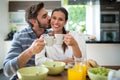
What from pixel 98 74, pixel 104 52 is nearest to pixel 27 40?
pixel 98 74

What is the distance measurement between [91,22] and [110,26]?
1.42 ft

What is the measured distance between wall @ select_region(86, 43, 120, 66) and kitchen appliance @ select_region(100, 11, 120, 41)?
17 centimetres

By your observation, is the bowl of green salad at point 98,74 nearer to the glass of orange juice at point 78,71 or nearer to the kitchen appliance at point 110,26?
the glass of orange juice at point 78,71

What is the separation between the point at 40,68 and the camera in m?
1.24

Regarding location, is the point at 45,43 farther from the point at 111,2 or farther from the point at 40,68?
the point at 111,2

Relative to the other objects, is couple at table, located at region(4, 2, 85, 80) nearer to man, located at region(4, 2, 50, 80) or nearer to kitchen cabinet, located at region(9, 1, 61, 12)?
man, located at region(4, 2, 50, 80)

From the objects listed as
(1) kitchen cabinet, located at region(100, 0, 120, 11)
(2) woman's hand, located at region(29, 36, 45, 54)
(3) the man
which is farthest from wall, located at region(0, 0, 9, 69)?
(2) woman's hand, located at region(29, 36, 45, 54)

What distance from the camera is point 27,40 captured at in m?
1.66

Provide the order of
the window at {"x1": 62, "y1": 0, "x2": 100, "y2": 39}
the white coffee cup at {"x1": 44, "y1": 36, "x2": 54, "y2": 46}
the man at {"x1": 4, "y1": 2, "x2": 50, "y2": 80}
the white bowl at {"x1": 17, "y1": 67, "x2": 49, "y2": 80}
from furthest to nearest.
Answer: the window at {"x1": 62, "y1": 0, "x2": 100, "y2": 39} → the man at {"x1": 4, "y1": 2, "x2": 50, "y2": 80} → the white coffee cup at {"x1": 44, "y1": 36, "x2": 54, "y2": 46} → the white bowl at {"x1": 17, "y1": 67, "x2": 49, "y2": 80}

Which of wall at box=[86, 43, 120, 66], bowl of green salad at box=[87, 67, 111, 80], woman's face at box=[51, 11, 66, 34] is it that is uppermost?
woman's face at box=[51, 11, 66, 34]

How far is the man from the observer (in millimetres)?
1456

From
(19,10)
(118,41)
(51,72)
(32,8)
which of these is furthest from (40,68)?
(19,10)

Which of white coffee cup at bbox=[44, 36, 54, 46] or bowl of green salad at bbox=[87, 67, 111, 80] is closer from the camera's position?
bowl of green salad at bbox=[87, 67, 111, 80]

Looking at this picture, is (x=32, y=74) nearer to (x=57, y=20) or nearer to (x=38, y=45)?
(x=38, y=45)
